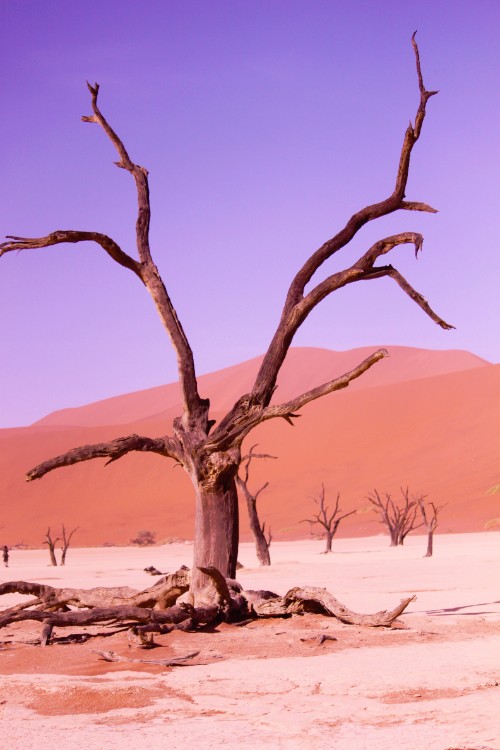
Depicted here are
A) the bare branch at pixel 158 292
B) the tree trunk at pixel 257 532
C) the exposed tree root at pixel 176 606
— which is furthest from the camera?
the tree trunk at pixel 257 532

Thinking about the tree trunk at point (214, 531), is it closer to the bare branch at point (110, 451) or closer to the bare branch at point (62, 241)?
the bare branch at point (110, 451)

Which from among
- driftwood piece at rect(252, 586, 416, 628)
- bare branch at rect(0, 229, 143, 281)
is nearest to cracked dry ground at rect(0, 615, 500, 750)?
driftwood piece at rect(252, 586, 416, 628)

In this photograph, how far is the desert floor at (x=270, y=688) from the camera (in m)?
5.11

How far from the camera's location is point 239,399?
9234mm

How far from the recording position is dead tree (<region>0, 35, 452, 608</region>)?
9.39 metres

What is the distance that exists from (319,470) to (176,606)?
6087cm

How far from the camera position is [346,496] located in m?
60.5

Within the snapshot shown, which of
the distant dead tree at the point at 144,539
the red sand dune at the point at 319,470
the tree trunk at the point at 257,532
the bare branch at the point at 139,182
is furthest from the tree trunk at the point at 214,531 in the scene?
the distant dead tree at the point at 144,539

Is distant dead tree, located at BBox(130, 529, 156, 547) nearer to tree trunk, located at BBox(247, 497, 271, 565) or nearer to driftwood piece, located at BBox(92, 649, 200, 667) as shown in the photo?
tree trunk, located at BBox(247, 497, 271, 565)

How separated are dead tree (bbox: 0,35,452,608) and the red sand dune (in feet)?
122

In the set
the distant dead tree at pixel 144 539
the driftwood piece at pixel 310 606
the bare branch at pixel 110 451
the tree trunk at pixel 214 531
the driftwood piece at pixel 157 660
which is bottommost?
the distant dead tree at pixel 144 539

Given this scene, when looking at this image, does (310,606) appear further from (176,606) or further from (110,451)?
(110,451)

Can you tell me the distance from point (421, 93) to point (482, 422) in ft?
206

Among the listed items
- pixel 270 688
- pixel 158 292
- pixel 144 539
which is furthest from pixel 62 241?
pixel 144 539
